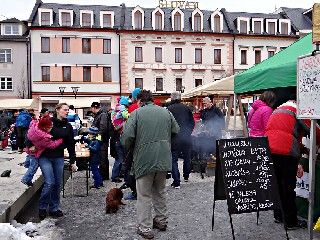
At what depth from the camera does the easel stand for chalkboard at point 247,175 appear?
15.7 feet

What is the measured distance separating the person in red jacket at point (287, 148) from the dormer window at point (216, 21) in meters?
35.1

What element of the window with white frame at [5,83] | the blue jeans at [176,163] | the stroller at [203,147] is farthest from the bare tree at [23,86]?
the blue jeans at [176,163]

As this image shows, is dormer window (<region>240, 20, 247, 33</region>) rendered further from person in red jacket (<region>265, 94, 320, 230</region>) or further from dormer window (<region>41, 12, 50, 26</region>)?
person in red jacket (<region>265, 94, 320, 230</region>)

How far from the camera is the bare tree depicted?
37.3 meters

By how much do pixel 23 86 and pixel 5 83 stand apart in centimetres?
196

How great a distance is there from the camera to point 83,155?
7895 mm

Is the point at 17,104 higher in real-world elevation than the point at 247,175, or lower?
higher

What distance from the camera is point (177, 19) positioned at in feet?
127

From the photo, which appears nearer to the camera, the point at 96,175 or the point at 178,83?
the point at 96,175

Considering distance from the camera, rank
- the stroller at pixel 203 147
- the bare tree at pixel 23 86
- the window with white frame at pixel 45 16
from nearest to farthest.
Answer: the stroller at pixel 203 147 < the window with white frame at pixel 45 16 < the bare tree at pixel 23 86

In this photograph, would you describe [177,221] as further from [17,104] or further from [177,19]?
[177,19]

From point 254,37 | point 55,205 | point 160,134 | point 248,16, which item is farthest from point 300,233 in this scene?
point 248,16

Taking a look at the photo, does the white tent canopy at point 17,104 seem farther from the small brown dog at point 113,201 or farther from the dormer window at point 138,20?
the small brown dog at point 113,201

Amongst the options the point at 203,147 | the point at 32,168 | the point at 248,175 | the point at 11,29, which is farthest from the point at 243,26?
the point at 248,175
